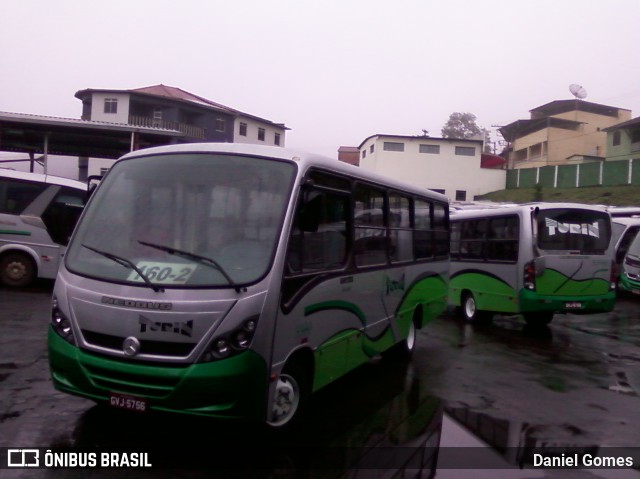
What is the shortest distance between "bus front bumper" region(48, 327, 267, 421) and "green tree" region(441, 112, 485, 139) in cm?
7814

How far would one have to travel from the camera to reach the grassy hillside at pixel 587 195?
32188 millimetres

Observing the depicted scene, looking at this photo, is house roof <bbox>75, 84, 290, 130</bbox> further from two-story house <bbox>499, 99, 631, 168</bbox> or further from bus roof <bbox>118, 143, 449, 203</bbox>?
bus roof <bbox>118, 143, 449, 203</bbox>

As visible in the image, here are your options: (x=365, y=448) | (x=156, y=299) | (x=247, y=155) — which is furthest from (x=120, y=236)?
(x=365, y=448)

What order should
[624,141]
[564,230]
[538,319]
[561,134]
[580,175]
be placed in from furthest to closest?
[561,134] → [624,141] → [580,175] → [538,319] → [564,230]

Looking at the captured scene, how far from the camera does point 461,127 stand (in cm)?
8081

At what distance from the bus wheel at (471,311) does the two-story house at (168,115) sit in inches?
1274

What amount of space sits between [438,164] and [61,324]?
4324cm

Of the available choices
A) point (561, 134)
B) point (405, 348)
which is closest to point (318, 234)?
point (405, 348)

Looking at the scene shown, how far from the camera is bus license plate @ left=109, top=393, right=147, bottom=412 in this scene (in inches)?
191

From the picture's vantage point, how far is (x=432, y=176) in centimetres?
4634

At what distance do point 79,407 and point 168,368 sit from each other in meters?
1.82

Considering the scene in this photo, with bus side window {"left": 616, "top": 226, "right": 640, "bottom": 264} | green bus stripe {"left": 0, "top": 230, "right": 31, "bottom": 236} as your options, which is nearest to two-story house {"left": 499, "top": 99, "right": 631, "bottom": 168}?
bus side window {"left": 616, "top": 226, "right": 640, "bottom": 264}

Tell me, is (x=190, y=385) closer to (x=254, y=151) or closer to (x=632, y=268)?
(x=254, y=151)

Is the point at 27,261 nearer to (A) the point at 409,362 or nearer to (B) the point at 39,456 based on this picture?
(A) the point at 409,362
